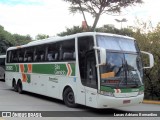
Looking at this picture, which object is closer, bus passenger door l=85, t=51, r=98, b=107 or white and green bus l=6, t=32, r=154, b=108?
white and green bus l=6, t=32, r=154, b=108

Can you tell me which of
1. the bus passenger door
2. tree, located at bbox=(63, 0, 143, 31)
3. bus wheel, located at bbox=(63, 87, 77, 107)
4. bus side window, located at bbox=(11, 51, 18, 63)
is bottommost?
bus wheel, located at bbox=(63, 87, 77, 107)

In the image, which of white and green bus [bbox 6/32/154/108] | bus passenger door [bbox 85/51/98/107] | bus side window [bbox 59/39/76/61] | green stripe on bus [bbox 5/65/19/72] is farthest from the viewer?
green stripe on bus [bbox 5/65/19/72]

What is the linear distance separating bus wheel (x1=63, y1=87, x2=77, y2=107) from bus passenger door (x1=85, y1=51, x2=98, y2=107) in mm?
1334

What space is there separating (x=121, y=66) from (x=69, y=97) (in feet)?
10.0

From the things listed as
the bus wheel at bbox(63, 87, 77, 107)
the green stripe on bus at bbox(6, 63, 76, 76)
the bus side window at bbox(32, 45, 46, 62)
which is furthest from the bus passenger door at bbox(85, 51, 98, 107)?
the bus side window at bbox(32, 45, 46, 62)

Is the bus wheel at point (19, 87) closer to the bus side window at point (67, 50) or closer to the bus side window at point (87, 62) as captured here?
the bus side window at point (67, 50)

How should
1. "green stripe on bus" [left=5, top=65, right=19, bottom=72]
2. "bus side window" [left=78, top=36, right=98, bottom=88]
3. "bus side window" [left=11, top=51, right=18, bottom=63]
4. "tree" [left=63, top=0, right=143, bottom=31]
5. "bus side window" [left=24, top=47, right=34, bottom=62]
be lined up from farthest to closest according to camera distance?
"tree" [left=63, top=0, right=143, bottom=31] < "bus side window" [left=11, top=51, right=18, bottom=63] < "green stripe on bus" [left=5, top=65, right=19, bottom=72] < "bus side window" [left=24, top=47, right=34, bottom=62] < "bus side window" [left=78, top=36, right=98, bottom=88]

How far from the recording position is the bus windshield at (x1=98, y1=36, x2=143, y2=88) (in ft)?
38.3

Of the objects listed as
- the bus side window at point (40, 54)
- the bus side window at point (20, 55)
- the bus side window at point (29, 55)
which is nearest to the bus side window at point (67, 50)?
the bus side window at point (40, 54)

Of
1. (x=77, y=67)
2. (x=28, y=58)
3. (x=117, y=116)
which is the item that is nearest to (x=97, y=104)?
(x=117, y=116)

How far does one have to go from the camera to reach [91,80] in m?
12.1

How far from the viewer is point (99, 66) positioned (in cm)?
1165

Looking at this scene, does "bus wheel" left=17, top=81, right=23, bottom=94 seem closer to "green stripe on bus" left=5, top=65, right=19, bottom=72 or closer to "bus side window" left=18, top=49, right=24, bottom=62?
"green stripe on bus" left=5, top=65, right=19, bottom=72

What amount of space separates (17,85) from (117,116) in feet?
31.7
